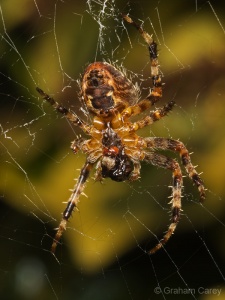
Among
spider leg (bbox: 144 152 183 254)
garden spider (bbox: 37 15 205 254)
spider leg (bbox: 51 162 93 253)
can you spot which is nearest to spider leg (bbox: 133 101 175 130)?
garden spider (bbox: 37 15 205 254)

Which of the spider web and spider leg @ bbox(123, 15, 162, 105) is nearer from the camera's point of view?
spider leg @ bbox(123, 15, 162, 105)

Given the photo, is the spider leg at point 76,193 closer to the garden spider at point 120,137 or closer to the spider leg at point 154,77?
the garden spider at point 120,137

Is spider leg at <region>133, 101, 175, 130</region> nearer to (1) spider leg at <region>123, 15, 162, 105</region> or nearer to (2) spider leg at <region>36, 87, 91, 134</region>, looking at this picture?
(1) spider leg at <region>123, 15, 162, 105</region>

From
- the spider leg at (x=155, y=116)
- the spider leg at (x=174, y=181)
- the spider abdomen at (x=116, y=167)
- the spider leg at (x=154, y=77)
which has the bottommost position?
the spider leg at (x=174, y=181)

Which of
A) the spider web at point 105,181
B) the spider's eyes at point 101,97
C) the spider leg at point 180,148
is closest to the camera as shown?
the spider's eyes at point 101,97

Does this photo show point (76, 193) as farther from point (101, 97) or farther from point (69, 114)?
point (101, 97)

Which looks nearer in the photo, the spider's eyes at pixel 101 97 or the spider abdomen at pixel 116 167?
the spider's eyes at pixel 101 97

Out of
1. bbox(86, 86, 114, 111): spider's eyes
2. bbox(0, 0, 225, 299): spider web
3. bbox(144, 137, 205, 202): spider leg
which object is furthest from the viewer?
bbox(0, 0, 225, 299): spider web

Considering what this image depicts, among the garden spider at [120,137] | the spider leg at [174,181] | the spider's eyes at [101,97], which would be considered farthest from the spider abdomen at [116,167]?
the spider's eyes at [101,97]
